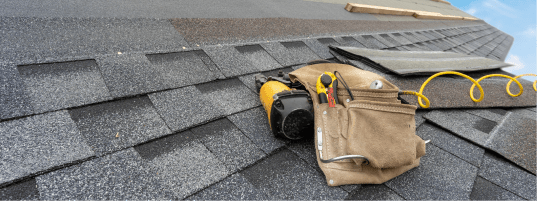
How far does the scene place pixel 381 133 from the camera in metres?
1.11

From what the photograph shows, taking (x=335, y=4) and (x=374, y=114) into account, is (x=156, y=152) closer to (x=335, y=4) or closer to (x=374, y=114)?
(x=374, y=114)

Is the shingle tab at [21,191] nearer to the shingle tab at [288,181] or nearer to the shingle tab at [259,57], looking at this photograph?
the shingle tab at [288,181]

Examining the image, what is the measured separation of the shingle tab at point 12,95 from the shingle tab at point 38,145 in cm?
5

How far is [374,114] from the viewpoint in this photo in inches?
44.4

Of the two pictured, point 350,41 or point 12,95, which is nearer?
point 12,95

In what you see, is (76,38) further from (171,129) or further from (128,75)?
(171,129)

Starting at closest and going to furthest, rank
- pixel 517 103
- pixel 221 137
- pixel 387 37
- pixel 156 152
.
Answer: pixel 156 152
pixel 221 137
pixel 517 103
pixel 387 37

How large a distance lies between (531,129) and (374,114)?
1476 millimetres

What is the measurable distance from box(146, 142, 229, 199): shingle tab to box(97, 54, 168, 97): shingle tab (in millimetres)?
448

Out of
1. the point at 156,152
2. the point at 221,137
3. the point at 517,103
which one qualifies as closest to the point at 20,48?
the point at 156,152

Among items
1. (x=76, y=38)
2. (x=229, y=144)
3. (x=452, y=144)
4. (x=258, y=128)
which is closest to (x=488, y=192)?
(x=452, y=144)

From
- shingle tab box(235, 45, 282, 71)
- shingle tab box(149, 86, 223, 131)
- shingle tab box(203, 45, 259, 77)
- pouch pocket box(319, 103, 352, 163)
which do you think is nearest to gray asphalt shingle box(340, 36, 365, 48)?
shingle tab box(235, 45, 282, 71)

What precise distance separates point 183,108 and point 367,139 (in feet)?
3.01

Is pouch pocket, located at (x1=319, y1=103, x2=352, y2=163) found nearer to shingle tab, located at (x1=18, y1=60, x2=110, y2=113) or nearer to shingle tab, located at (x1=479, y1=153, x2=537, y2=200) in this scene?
shingle tab, located at (x1=479, y1=153, x2=537, y2=200)
